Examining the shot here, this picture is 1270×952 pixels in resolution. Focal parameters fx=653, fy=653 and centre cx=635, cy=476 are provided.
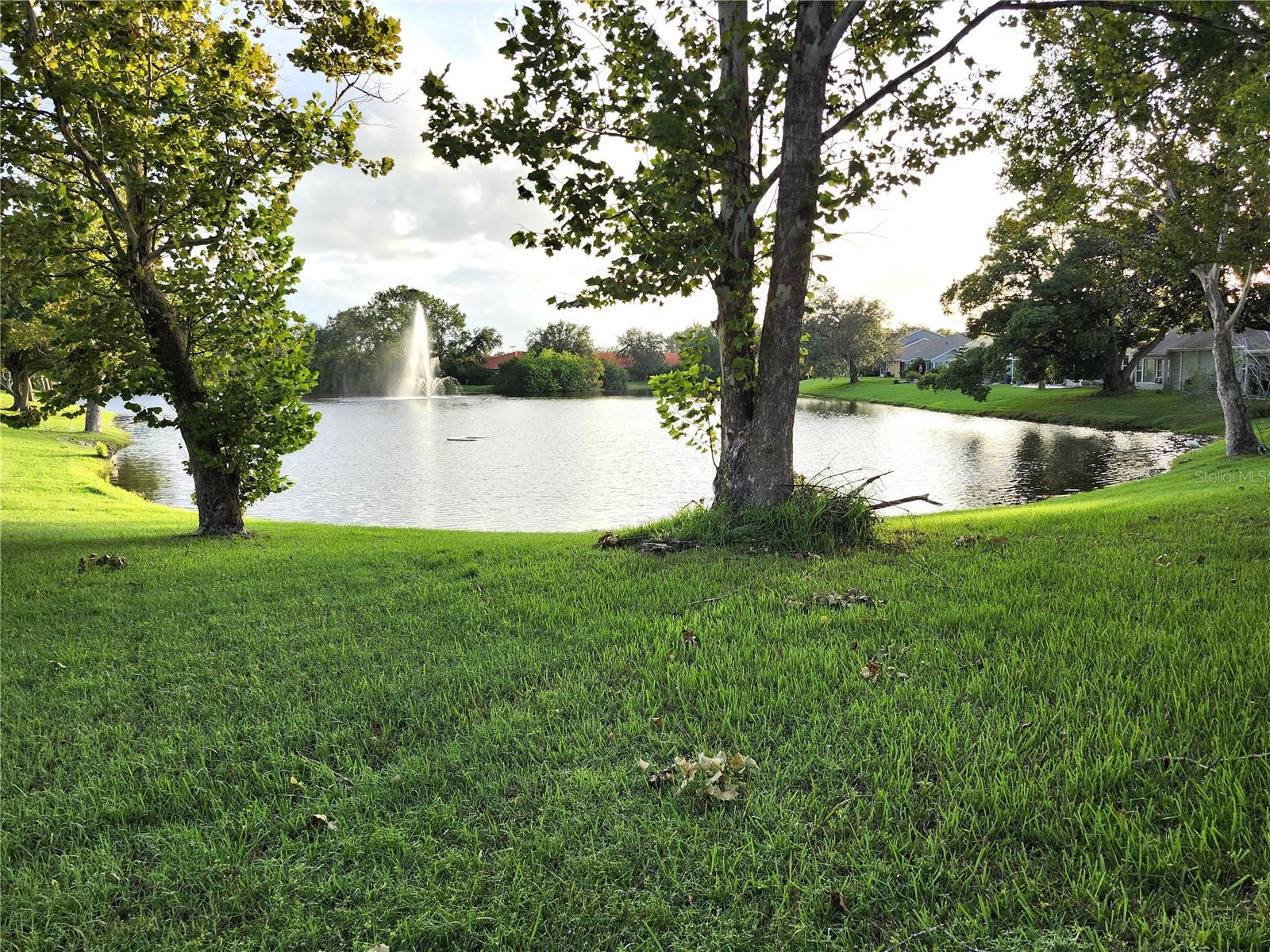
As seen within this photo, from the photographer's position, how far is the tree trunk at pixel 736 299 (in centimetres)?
701

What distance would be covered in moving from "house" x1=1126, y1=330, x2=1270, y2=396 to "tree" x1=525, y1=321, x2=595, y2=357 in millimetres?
70782

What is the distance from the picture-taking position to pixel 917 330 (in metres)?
102

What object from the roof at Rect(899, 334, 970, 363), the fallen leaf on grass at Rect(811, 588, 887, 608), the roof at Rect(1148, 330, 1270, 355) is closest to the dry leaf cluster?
the fallen leaf on grass at Rect(811, 588, 887, 608)

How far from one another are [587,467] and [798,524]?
1689 centimetres

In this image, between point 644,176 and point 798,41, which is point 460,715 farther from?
point 798,41

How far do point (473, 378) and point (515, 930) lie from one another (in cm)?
10145

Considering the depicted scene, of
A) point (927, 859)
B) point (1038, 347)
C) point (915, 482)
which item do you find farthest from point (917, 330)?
point (927, 859)

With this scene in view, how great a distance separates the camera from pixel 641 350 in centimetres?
10950

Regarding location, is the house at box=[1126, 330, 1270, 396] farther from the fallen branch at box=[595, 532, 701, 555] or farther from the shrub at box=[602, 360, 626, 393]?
the shrub at box=[602, 360, 626, 393]

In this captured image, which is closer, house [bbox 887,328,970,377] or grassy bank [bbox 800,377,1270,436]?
grassy bank [bbox 800,377,1270,436]

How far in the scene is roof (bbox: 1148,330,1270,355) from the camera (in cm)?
3488

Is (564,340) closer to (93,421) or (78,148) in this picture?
(93,421)

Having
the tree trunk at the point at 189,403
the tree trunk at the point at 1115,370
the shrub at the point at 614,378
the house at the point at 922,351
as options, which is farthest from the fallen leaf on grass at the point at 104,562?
the shrub at the point at 614,378

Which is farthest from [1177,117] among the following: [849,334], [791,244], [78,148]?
[849,334]
